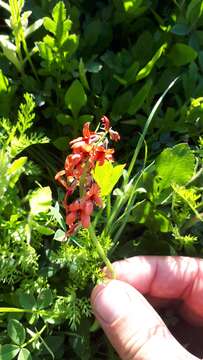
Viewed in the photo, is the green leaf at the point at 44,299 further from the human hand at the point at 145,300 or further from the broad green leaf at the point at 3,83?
the broad green leaf at the point at 3,83

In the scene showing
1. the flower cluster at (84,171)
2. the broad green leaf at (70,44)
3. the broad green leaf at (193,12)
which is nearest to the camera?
the flower cluster at (84,171)

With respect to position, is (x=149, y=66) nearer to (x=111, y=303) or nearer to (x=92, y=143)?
(x=92, y=143)

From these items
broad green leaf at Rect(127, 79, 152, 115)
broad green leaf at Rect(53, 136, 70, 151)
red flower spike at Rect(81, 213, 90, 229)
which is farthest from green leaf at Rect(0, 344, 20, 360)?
broad green leaf at Rect(127, 79, 152, 115)

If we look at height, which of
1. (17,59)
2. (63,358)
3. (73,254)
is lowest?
(63,358)

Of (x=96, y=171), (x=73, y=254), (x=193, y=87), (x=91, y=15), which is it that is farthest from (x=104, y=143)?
(x=91, y=15)

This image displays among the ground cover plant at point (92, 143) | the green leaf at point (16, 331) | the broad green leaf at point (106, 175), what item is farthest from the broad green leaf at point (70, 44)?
the green leaf at point (16, 331)

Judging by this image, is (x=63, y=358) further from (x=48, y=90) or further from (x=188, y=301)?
(x=48, y=90)
